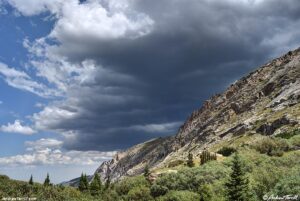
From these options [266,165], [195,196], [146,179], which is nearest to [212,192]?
[195,196]

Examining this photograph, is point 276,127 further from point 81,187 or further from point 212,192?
point 212,192

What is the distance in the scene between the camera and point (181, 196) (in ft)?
311

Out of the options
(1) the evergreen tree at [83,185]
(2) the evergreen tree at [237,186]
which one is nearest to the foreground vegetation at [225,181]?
(2) the evergreen tree at [237,186]

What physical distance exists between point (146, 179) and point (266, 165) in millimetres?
46019

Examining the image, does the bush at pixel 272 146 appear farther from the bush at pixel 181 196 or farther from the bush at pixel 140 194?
the bush at pixel 140 194

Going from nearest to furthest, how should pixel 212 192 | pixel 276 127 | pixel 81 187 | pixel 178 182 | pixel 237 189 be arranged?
1. pixel 237 189
2. pixel 212 192
3. pixel 178 182
4. pixel 81 187
5. pixel 276 127

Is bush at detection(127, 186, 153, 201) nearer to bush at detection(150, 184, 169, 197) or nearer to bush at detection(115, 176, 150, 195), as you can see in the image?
bush at detection(150, 184, 169, 197)

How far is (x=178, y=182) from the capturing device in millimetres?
109188

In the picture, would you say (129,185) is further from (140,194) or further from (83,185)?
(83,185)

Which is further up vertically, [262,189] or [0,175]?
[0,175]

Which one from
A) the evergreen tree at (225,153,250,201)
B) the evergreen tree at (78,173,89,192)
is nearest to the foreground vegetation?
the evergreen tree at (225,153,250,201)

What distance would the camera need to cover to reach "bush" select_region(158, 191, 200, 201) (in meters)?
91.9

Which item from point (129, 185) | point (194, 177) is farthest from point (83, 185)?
point (194, 177)

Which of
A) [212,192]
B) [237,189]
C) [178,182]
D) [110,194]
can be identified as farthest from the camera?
[110,194]
